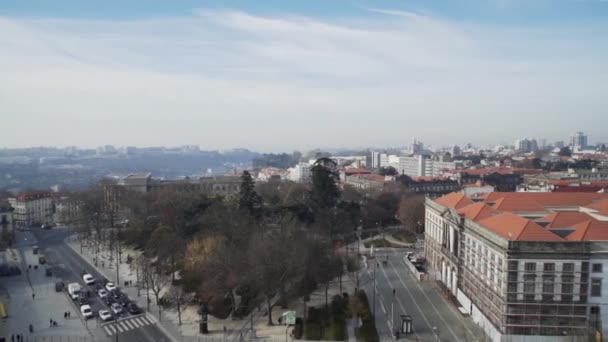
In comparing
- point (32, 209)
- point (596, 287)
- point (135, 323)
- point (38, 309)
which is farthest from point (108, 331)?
point (32, 209)

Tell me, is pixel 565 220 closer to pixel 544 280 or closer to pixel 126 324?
pixel 544 280

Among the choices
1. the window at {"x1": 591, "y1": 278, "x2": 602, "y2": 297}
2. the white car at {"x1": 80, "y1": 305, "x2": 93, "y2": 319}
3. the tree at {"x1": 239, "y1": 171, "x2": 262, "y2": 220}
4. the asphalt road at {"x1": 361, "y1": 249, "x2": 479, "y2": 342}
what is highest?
the tree at {"x1": 239, "y1": 171, "x2": 262, "y2": 220}

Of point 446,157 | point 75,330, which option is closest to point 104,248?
point 75,330

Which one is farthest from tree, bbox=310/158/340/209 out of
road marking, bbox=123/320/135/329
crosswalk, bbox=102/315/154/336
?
road marking, bbox=123/320/135/329

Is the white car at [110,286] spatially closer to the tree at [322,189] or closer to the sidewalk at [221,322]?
the sidewalk at [221,322]

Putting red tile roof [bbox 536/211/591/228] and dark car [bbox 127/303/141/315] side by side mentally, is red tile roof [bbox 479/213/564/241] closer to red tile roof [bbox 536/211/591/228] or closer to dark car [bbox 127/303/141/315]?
red tile roof [bbox 536/211/591/228]

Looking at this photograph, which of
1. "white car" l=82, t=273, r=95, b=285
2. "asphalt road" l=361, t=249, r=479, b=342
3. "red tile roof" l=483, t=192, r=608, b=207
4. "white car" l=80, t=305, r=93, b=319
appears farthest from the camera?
"white car" l=82, t=273, r=95, b=285

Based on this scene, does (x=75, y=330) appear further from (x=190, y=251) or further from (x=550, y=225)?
(x=550, y=225)
